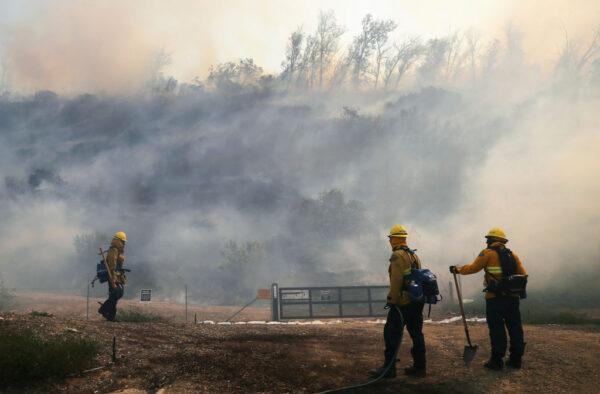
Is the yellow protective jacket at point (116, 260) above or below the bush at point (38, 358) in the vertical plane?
above

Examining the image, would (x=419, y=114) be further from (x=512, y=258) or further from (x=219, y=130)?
(x=512, y=258)

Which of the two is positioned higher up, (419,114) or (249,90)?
(249,90)

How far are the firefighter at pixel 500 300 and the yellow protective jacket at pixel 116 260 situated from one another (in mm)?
7441

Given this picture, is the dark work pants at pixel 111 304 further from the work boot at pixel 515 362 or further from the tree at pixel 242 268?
the tree at pixel 242 268

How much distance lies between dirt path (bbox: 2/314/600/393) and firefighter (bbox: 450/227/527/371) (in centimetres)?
27

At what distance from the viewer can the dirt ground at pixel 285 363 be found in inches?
209

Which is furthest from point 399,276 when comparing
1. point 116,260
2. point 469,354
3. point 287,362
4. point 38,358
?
point 116,260

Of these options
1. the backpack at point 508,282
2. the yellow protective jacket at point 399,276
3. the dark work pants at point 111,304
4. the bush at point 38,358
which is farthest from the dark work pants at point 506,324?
the dark work pants at point 111,304

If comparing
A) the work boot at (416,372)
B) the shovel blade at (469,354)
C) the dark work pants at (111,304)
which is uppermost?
the dark work pants at (111,304)

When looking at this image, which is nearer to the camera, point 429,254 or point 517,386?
point 517,386

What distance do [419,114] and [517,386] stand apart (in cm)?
5315

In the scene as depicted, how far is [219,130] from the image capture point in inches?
2480

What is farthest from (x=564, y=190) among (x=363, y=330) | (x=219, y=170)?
(x=219, y=170)

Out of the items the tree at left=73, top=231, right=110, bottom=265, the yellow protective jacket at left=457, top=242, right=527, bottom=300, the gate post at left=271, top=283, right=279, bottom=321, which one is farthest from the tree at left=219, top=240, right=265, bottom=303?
the yellow protective jacket at left=457, top=242, right=527, bottom=300
